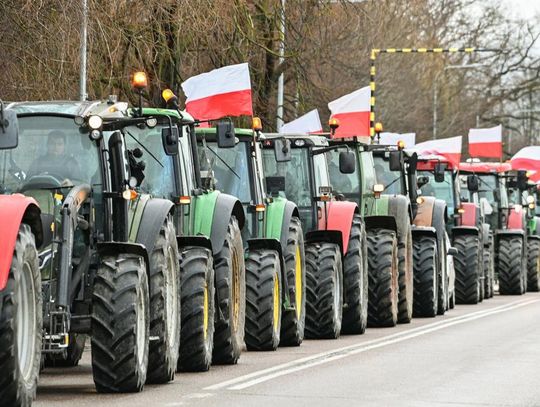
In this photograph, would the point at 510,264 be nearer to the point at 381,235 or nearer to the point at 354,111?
the point at 354,111

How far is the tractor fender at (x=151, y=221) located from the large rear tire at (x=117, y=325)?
0.68m

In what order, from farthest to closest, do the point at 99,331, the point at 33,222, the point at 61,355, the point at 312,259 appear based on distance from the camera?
the point at 312,259 → the point at 61,355 → the point at 99,331 → the point at 33,222

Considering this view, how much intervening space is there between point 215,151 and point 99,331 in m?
6.49

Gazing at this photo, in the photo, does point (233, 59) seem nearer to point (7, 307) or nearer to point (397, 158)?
point (397, 158)

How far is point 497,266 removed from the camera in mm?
36188

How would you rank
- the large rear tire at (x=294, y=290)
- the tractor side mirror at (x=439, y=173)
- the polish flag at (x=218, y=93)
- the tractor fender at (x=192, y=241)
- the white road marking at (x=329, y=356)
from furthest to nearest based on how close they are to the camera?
the tractor side mirror at (x=439, y=173)
the polish flag at (x=218, y=93)
the large rear tire at (x=294, y=290)
the tractor fender at (x=192, y=241)
the white road marking at (x=329, y=356)

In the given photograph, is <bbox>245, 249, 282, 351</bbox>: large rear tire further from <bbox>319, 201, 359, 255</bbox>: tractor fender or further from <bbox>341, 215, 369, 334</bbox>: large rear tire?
<bbox>341, 215, 369, 334</bbox>: large rear tire

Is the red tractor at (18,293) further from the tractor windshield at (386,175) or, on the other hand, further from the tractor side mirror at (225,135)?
the tractor windshield at (386,175)

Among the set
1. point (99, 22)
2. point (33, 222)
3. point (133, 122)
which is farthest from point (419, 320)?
point (33, 222)

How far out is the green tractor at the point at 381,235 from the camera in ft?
77.5

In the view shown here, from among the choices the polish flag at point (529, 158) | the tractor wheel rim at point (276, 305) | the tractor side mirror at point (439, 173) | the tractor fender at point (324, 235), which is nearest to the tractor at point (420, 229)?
the tractor side mirror at point (439, 173)

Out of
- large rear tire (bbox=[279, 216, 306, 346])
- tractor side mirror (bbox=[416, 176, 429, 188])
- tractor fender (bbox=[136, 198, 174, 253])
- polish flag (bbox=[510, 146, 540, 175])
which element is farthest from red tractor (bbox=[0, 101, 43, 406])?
polish flag (bbox=[510, 146, 540, 175])

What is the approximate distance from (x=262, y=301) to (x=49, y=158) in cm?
481

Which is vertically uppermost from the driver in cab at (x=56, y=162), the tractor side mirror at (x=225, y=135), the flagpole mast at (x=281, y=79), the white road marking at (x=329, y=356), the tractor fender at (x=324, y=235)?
the flagpole mast at (x=281, y=79)
